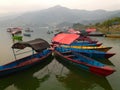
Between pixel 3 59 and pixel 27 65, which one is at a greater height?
pixel 27 65

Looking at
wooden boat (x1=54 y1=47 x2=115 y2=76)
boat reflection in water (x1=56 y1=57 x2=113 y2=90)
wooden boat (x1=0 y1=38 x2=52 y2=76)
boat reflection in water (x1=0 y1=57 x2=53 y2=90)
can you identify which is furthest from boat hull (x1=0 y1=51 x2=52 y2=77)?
boat reflection in water (x1=56 y1=57 x2=113 y2=90)

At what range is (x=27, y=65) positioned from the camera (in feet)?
77.4

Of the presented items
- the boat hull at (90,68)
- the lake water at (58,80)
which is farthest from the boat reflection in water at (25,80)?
the boat hull at (90,68)

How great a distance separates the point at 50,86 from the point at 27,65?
220 inches

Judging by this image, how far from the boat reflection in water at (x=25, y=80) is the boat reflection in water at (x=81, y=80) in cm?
224

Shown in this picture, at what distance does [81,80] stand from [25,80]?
21.4 ft

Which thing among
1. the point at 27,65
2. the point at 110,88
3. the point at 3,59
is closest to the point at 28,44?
the point at 27,65

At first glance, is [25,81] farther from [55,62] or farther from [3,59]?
[3,59]

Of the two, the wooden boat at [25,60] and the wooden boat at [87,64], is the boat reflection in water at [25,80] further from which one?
the wooden boat at [87,64]

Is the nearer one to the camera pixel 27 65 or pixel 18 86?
pixel 18 86

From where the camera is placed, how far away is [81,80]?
20719mm

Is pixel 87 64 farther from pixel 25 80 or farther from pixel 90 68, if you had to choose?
pixel 25 80

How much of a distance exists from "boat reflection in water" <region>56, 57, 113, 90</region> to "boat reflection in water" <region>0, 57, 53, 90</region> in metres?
2.24

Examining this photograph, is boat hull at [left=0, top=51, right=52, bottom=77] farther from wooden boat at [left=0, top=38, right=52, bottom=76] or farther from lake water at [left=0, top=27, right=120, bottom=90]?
lake water at [left=0, top=27, right=120, bottom=90]
